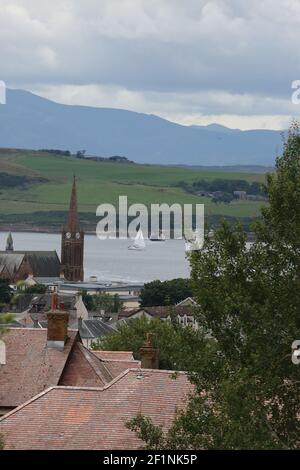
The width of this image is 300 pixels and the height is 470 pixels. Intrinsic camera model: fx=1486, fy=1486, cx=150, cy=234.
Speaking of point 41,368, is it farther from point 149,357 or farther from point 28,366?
point 149,357

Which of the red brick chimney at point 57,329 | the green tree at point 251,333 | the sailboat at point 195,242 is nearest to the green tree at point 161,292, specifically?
the red brick chimney at point 57,329

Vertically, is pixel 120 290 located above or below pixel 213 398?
below

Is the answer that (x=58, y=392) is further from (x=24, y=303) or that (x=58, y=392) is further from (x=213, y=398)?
(x=24, y=303)

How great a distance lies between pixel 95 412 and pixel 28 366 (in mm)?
7426

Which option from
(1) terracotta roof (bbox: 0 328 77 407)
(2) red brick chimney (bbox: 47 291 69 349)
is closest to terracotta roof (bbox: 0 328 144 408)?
(1) terracotta roof (bbox: 0 328 77 407)

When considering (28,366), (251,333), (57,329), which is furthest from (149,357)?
(251,333)

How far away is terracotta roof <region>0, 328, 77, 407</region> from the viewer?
31.8 metres

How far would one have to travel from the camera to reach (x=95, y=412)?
83.5 ft

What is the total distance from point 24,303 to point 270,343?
11606 centimetres

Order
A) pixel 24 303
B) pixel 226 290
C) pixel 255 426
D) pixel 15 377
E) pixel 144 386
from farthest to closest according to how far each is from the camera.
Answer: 1. pixel 24 303
2. pixel 15 377
3. pixel 144 386
4. pixel 226 290
5. pixel 255 426

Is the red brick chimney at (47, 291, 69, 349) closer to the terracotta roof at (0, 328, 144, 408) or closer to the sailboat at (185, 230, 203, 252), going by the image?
the terracotta roof at (0, 328, 144, 408)

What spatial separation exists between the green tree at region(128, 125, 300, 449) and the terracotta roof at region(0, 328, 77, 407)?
9.90 metres

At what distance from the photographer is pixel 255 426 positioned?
778 inches
